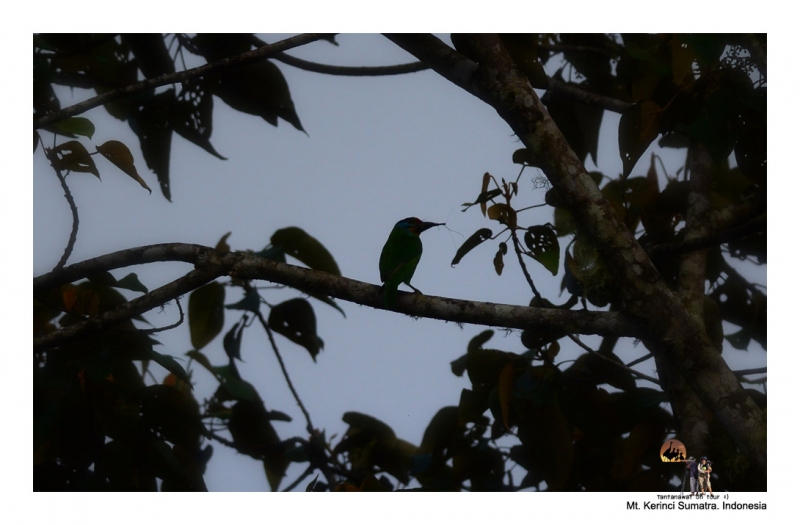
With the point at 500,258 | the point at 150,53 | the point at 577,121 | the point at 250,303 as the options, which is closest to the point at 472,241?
the point at 500,258

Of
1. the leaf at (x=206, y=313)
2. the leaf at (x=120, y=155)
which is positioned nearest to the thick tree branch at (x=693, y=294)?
the leaf at (x=206, y=313)

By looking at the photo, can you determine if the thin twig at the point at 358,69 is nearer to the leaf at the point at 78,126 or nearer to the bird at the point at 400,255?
the bird at the point at 400,255

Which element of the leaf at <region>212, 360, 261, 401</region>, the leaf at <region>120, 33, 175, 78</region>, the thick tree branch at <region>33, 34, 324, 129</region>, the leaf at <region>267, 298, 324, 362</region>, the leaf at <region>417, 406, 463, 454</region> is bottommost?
the leaf at <region>417, 406, 463, 454</region>

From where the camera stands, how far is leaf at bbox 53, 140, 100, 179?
272cm

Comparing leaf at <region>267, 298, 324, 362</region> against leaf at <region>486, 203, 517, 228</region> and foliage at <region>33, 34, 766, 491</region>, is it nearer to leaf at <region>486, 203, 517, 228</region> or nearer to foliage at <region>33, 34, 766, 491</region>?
foliage at <region>33, 34, 766, 491</region>

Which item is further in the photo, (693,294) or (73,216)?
(693,294)

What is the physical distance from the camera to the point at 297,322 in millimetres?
3340

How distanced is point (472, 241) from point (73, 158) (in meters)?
1.56

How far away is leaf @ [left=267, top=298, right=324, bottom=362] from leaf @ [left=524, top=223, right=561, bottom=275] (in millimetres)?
1159

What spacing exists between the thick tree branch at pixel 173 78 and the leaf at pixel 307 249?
745 mm

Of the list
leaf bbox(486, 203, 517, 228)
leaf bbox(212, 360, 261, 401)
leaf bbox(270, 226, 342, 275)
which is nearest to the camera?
leaf bbox(486, 203, 517, 228)

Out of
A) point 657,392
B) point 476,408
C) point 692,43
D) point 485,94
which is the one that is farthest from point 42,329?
point 692,43

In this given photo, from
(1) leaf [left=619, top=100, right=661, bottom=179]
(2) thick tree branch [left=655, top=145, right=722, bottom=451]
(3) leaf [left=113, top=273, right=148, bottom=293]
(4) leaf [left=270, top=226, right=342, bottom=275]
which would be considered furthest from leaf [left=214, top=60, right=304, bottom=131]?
(2) thick tree branch [left=655, top=145, right=722, bottom=451]

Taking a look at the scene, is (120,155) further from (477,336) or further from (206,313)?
(477,336)
